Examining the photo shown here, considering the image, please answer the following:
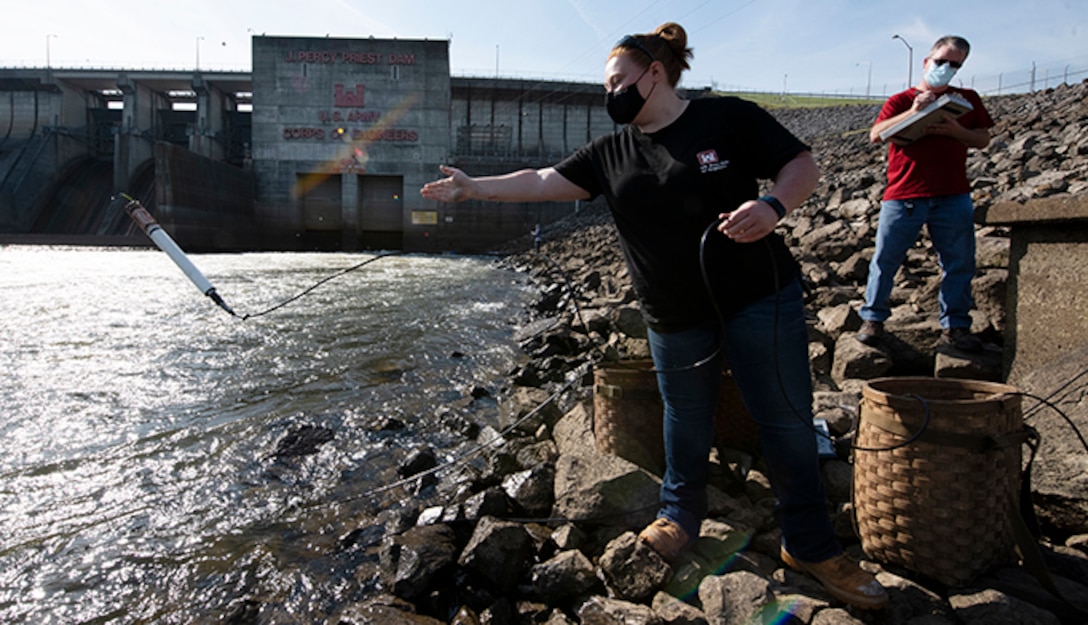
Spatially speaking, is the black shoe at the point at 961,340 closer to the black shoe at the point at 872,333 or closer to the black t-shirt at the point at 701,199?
the black shoe at the point at 872,333

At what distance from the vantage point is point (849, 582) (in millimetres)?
1910

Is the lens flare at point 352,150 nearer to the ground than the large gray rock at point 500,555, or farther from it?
farther from it

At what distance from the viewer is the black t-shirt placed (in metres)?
1.93

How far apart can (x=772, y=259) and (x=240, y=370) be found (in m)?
6.40

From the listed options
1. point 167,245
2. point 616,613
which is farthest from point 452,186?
point 167,245

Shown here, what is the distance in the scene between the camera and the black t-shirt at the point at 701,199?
1.93m

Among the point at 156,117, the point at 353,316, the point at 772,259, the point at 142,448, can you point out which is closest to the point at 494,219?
the point at 156,117

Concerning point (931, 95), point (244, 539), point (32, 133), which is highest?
point (32, 133)

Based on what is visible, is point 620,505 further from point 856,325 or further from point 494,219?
point 494,219

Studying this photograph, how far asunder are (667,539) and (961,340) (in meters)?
2.27

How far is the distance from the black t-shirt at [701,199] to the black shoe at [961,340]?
1.92 meters

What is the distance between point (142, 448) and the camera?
437cm

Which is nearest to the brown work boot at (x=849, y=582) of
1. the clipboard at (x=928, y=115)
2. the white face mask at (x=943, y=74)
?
the clipboard at (x=928, y=115)

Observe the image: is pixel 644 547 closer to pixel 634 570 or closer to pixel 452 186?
pixel 634 570
